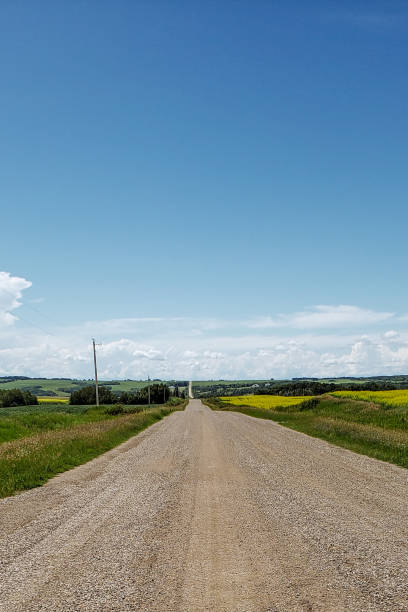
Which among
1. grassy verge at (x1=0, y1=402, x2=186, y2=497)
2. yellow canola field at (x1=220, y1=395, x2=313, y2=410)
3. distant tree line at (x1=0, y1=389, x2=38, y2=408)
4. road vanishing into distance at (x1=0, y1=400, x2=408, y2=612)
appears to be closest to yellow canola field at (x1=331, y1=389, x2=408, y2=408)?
yellow canola field at (x1=220, y1=395, x2=313, y2=410)

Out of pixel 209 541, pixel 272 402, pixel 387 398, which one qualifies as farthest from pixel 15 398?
pixel 209 541

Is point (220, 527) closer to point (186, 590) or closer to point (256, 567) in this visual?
point (256, 567)

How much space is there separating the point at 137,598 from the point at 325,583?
2.51 metres

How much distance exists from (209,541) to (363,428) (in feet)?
74.6

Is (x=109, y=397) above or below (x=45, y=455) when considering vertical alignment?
below

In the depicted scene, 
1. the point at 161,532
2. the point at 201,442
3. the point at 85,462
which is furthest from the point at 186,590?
the point at 201,442

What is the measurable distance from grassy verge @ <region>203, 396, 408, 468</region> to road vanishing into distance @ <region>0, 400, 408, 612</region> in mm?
4662

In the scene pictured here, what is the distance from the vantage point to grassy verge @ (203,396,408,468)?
20688mm

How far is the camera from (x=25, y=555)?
7707mm

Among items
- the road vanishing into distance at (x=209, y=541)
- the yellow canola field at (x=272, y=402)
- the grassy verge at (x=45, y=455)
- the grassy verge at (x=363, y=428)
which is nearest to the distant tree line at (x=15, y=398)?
the yellow canola field at (x=272, y=402)

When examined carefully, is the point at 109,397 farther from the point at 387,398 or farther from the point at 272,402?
the point at 387,398

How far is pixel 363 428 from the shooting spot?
2900cm

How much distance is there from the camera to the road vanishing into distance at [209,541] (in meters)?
6.15

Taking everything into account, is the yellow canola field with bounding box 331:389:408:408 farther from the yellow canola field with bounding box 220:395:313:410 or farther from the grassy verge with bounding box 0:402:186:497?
the grassy verge with bounding box 0:402:186:497
